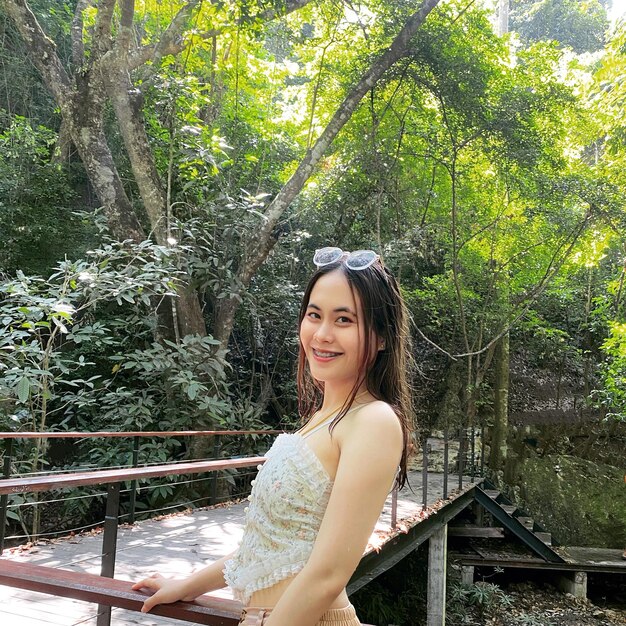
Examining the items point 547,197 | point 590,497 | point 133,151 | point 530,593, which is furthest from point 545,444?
point 133,151

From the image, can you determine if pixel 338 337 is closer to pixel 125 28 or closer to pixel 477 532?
pixel 125 28

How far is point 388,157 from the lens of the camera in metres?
10.8

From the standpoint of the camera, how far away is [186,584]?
1.17 meters

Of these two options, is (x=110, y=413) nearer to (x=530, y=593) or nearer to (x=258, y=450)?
(x=258, y=450)

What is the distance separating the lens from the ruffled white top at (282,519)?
1.03 m

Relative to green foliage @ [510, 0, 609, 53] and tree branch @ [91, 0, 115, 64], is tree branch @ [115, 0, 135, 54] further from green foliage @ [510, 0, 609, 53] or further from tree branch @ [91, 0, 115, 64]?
green foliage @ [510, 0, 609, 53]

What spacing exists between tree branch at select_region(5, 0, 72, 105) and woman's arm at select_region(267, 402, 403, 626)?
830 centimetres

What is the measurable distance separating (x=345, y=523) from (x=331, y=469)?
0.40ft

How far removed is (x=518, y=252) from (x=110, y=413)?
7.72 m

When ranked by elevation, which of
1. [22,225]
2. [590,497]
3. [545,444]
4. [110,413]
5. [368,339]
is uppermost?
[22,225]

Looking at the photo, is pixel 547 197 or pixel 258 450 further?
pixel 547 197

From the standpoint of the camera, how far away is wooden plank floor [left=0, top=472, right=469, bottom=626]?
3.38 m

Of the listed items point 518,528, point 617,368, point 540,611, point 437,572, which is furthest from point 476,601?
point 617,368

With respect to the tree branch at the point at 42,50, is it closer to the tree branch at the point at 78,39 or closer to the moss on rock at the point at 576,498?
the tree branch at the point at 78,39
